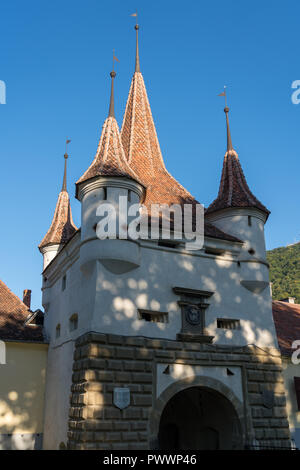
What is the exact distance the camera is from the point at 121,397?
13320mm

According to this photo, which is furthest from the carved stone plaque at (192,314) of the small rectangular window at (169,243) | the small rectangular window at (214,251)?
the small rectangular window at (214,251)

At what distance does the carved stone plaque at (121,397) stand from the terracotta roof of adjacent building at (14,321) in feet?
20.5

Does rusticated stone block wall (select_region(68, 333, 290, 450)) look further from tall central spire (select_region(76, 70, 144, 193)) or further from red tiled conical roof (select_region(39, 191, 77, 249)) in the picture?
red tiled conical roof (select_region(39, 191, 77, 249))

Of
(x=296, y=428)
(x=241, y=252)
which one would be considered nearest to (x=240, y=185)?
(x=241, y=252)

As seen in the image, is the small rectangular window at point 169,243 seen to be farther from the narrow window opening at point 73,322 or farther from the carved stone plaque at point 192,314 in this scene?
the narrow window opening at point 73,322

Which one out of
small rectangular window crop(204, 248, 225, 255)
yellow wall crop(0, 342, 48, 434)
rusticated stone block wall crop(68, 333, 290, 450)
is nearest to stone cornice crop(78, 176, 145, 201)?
small rectangular window crop(204, 248, 225, 255)

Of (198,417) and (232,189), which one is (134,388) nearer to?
(198,417)

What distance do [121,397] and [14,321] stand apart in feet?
26.0

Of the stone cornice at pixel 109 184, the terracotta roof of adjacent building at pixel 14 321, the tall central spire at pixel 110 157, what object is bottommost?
the terracotta roof of adjacent building at pixel 14 321

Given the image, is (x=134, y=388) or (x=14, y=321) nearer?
(x=134, y=388)

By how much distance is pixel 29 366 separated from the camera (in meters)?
18.0

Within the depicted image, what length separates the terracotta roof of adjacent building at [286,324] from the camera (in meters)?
20.1

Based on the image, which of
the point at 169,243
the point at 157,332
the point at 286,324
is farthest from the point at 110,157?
the point at 286,324

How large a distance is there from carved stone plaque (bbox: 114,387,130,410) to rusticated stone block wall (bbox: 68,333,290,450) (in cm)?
12
